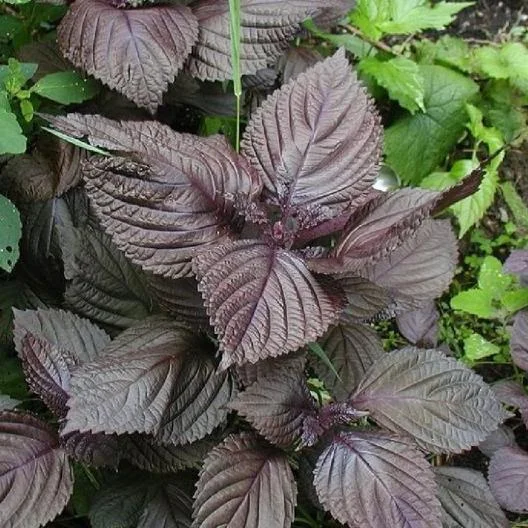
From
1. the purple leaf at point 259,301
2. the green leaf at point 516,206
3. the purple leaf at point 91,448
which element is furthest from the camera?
the green leaf at point 516,206

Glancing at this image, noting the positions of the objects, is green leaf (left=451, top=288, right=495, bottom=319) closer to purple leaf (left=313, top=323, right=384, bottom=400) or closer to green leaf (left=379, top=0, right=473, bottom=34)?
purple leaf (left=313, top=323, right=384, bottom=400)

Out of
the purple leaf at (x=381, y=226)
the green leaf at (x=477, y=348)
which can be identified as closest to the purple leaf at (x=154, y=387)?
the purple leaf at (x=381, y=226)

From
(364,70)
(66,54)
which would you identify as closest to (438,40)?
(364,70)

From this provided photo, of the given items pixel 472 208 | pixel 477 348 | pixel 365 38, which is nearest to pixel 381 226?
pixel 477 348

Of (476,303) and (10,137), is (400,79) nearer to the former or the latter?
(476,303)

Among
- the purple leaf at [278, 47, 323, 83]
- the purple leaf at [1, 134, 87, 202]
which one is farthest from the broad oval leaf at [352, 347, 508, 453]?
the purple leaf at [278, 47, 323, 83]

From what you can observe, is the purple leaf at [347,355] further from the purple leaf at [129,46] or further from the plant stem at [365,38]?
the plant stem at [365,38]
